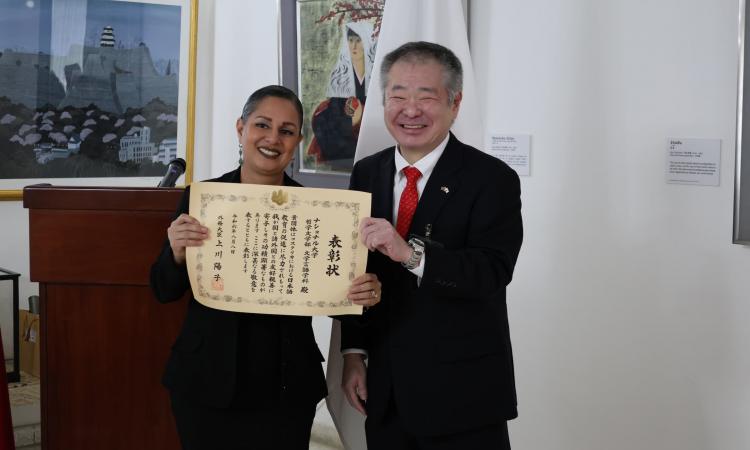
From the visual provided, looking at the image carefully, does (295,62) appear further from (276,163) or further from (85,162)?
(276,163)

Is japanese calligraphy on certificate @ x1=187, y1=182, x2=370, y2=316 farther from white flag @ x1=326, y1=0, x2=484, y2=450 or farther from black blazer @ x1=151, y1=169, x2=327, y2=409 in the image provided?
white flag @ x1=326, y1=0, x2=484, y2=450

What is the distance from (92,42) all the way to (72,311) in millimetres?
2432

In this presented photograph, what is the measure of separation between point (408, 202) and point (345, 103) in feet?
6.39

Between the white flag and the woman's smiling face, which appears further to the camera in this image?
the white flag

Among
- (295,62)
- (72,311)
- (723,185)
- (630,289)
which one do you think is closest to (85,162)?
(295,62)

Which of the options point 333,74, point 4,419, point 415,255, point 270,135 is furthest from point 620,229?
point 4,419

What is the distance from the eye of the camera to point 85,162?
13.6ft

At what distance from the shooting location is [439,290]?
168 centimetres

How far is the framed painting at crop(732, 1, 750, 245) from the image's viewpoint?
7.44 feet

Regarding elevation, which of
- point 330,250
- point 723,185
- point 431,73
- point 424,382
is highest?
point 431,73

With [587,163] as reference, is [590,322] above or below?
below

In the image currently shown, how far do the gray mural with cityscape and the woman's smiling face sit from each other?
98.1 inches

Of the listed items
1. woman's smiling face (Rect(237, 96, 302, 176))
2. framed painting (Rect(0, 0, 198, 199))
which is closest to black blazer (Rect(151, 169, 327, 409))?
woman's smiling face (Rect(237, 96, 302, 176))

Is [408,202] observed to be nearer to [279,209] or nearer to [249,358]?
[279,209]
